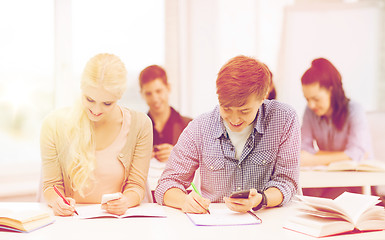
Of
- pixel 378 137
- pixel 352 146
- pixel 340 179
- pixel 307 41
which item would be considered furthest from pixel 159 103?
pixel 307 41

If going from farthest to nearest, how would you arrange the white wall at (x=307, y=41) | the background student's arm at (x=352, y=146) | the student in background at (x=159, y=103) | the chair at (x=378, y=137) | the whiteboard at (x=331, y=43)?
the whiteboard at (x=331, y=43)
the white wall at (x=307, y=41)
the chair at (x=378, y=137)
the background student's arm at (x=352, y=146)
the student in background at (x=159, y=103)

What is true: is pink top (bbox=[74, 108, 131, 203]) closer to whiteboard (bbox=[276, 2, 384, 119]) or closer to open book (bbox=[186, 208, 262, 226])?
open book (bbox=[186, 208, 262, 226])

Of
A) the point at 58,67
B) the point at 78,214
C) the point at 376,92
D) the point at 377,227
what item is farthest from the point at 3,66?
the point at 376,92

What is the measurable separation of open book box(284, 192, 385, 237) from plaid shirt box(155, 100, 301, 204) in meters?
0.33

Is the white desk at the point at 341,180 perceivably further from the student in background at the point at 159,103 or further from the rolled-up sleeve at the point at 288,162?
the student in background at the point at 159,103

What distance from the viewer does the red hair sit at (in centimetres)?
184

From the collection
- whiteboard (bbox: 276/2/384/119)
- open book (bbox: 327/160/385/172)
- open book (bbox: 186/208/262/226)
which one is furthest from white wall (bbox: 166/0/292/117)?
open book (bbox: 186/208/262/226)

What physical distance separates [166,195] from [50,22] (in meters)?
2.06

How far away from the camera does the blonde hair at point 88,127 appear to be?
2066mm

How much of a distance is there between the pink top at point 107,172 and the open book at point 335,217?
791 millimetres

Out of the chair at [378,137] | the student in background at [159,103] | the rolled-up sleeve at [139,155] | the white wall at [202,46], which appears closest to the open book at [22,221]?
the rolled-up sleeve at [139,155]

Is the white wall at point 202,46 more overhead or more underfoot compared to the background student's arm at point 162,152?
more overhead

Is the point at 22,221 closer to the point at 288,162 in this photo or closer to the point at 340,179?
the point at 288,162

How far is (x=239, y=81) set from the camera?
1.85 m
